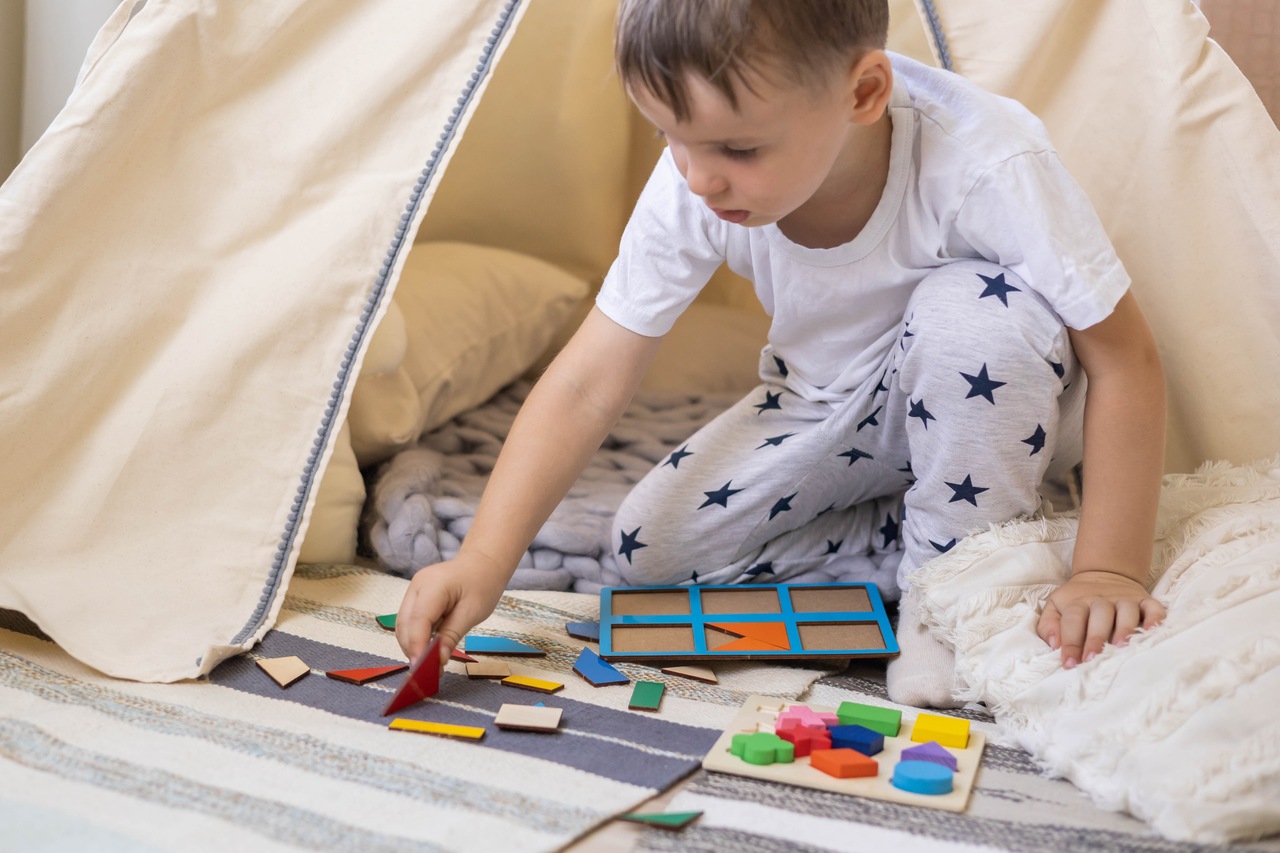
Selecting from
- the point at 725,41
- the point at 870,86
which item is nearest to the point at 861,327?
the point at 870,86

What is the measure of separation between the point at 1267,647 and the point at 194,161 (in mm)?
858

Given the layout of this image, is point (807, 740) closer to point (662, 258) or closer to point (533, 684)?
point (533, 684)

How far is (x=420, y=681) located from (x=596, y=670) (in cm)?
13

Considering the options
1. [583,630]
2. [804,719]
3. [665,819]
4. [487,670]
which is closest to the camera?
[665,819]

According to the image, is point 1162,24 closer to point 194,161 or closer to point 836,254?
point 836,254

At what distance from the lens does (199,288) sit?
3.10 ft

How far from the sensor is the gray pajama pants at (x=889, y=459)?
0.83 meters

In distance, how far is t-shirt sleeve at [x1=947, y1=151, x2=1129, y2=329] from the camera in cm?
81

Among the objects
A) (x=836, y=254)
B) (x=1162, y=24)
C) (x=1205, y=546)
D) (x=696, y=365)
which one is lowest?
(x=696, y=365)

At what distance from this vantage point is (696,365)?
4.94ft

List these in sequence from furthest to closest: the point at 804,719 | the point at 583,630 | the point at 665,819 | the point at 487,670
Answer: the point at 583,630 → the point at 487,670 → the point at 804,719 → the point at 665,819

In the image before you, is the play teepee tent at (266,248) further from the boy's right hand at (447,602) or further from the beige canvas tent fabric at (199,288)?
the boy's right hand at (447,602)

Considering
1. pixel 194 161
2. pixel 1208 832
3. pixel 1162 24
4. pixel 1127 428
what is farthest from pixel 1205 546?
pixel 194 161

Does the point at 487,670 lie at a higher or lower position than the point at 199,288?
lower
